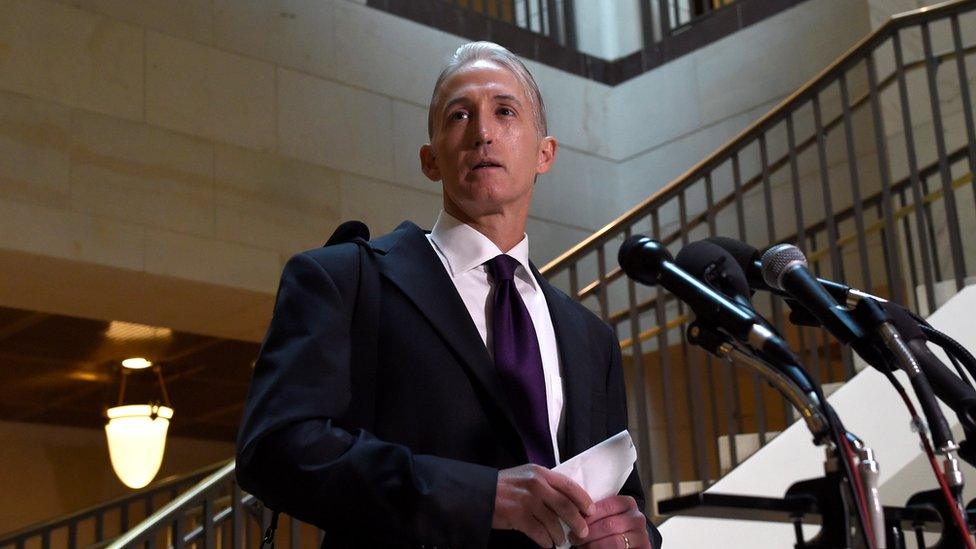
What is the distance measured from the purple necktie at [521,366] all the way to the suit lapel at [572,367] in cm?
6

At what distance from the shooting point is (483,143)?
2031 millimetres

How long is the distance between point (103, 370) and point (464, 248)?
6923 mm

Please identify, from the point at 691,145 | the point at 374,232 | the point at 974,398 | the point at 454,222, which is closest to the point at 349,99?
the point at 374,232

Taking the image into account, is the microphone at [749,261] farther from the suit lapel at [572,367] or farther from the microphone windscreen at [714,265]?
the suit lapel at [572,367]

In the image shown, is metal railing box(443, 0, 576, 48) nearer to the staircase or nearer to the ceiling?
the staircase

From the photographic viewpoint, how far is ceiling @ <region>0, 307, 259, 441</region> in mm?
7633

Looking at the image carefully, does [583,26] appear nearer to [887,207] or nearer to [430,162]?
[887,207]

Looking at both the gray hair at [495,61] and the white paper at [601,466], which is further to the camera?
the gray hair at [495,61]

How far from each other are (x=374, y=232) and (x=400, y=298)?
505cm

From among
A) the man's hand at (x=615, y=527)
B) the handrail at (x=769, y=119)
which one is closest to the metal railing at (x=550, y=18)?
the handrail at (x=769, y=119)

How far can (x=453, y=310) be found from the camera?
190 centimetres

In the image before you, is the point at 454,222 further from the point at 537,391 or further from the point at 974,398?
the point at 974,398

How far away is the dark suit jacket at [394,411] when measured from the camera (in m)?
1.65

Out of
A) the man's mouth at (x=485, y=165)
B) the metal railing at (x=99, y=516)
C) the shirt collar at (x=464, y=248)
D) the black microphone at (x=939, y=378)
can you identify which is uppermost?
the metal railing at (x=99, y=516)
